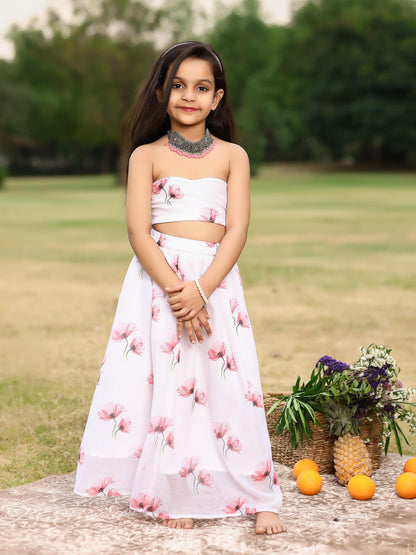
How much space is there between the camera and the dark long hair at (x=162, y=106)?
11.4 feet

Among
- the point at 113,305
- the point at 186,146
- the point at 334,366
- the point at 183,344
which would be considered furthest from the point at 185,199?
the point at 113,305

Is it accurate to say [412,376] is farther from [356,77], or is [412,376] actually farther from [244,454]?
[356,77]

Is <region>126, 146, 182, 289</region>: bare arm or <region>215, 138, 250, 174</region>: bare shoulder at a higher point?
<region>215, 138, 250, 174</region>: bare shoulder

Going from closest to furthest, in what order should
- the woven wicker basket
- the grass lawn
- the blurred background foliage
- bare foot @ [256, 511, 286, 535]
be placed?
1. bare foot @ [256, 511, 286, 535]
2. the woven wicker basket
3. the grass lawn
4. the blurred background foliage

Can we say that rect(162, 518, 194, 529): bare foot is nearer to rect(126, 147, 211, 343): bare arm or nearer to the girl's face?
rect(126, 147, 211, 343): bare arm

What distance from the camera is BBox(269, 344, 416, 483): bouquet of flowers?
13.0ft

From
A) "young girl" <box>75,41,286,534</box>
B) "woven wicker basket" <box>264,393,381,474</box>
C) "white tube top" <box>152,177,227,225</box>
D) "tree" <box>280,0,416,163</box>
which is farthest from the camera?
"tree" <box>280,0,416,163</box>

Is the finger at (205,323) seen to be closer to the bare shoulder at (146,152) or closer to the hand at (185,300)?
the hand at (185,300)

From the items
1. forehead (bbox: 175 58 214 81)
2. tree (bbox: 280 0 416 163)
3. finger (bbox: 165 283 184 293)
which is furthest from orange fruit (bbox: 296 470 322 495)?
tree (bbox: 280 0 416 163)

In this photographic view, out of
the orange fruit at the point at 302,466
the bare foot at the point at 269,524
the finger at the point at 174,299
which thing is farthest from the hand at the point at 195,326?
the orange fruit at the point at 302,466

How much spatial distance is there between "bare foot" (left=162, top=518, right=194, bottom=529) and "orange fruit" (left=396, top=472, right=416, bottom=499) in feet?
3.38

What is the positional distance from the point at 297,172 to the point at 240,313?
54162mm

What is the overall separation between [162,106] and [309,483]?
6.18 ft

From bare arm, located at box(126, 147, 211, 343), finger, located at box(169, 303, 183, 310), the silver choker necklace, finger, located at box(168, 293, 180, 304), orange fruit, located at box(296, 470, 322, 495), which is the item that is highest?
the silver choker necklace
